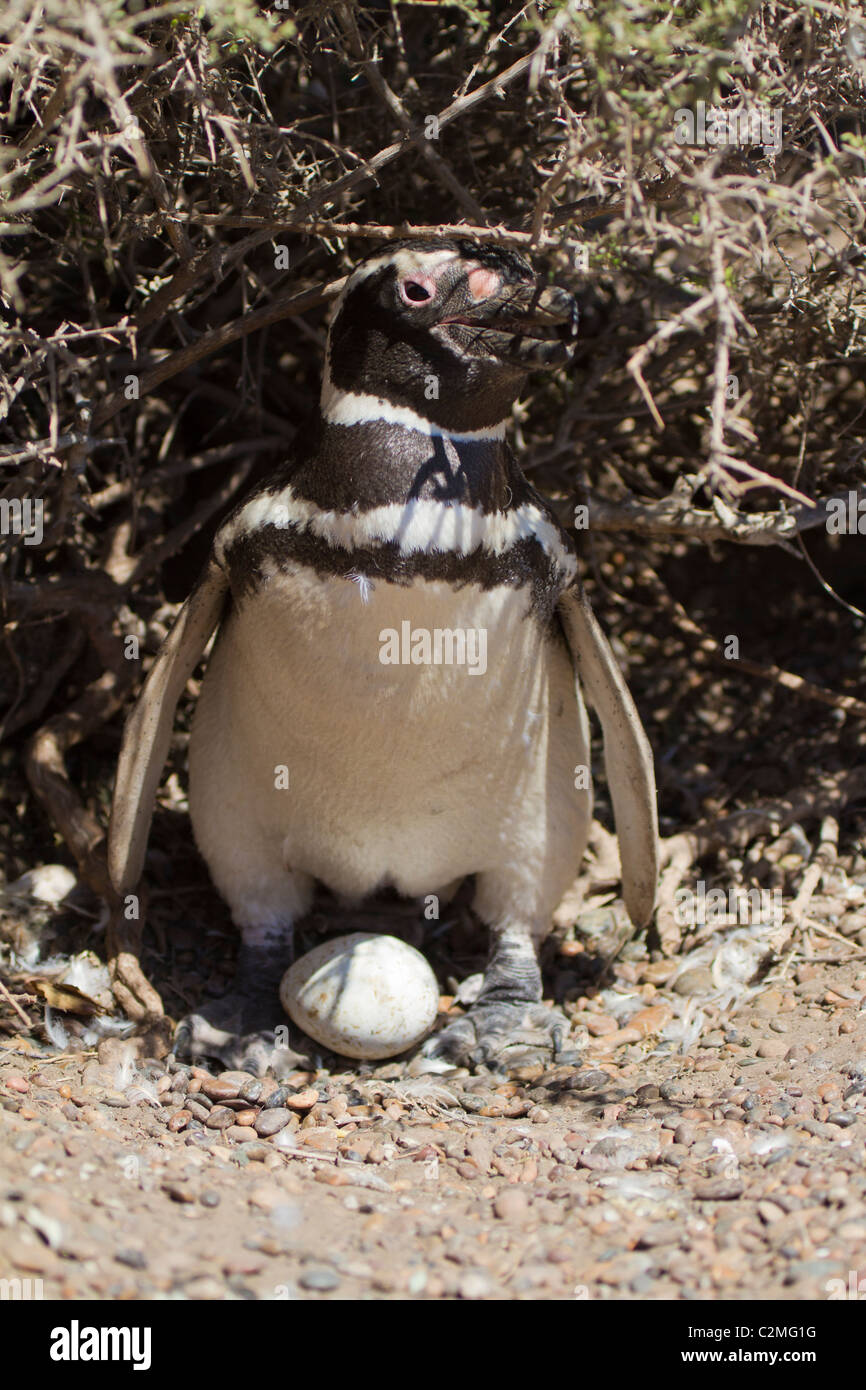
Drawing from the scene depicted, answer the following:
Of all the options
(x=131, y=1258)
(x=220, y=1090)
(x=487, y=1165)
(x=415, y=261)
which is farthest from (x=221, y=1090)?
(x=415, y=261)

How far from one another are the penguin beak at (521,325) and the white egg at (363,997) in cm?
129

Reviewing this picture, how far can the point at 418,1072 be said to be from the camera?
2.83m

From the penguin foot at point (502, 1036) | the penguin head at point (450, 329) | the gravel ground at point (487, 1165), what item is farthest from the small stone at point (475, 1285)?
the penguin head at point (450, 329)

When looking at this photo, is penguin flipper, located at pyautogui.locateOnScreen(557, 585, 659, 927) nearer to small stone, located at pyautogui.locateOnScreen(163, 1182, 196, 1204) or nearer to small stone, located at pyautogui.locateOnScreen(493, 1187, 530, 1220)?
small stone, located at pyautogui.locateOnScreen(493, 1187, 530, 1220)

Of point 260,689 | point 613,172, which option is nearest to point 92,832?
point 260,689

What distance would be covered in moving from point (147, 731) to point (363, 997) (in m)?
0.77

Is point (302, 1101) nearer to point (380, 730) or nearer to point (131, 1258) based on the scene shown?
point (380, 730)

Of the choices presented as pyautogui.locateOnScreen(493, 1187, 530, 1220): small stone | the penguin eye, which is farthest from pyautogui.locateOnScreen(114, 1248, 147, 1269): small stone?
the penguin eye

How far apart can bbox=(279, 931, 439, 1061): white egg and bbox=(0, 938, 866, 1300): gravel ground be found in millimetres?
97

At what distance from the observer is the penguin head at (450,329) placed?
2.39 metres

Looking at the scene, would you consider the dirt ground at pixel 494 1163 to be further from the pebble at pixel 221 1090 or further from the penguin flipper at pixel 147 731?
the penguin flipper at pixel 147 731

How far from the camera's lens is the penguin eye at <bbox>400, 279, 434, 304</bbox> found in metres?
2.39

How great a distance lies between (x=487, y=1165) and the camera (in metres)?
2.25

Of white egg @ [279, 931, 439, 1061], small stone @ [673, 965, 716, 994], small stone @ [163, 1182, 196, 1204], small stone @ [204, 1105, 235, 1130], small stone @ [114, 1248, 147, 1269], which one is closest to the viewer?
small stone @ [114, 1248, 147, 1269]
